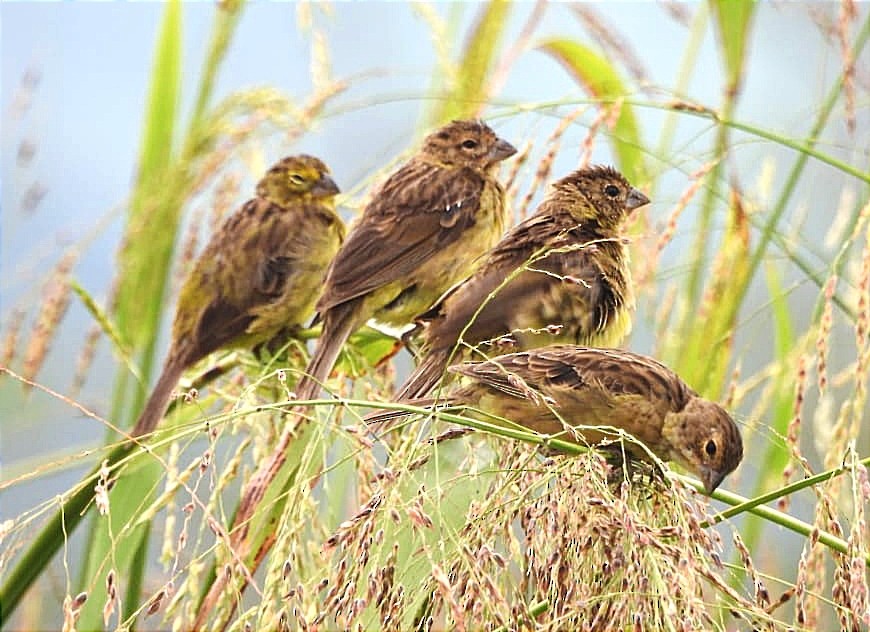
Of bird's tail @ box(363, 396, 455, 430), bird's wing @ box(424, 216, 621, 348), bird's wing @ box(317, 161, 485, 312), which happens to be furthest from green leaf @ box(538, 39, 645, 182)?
bird's tail @ box(363, 396, 455, 430)

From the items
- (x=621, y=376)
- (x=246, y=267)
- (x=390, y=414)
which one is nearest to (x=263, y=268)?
(x=246, y=267)

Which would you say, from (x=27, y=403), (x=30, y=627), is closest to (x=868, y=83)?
(x=27, y=403)

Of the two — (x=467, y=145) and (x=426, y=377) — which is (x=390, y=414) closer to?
(x=426, y=377)

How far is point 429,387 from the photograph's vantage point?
2086 millimetres

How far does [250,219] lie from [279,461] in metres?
1.63

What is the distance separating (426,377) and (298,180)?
1538 millimetres

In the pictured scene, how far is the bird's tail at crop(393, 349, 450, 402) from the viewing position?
6.82ft

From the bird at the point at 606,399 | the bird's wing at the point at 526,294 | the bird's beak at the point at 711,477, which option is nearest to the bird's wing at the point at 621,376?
the bird at the point at 606,399

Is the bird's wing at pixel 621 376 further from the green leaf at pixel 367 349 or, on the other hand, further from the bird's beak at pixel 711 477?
the green leaf at pixel 367 349

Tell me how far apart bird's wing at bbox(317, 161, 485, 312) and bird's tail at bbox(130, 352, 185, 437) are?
0.44m

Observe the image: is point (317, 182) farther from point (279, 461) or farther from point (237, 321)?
point (279, 461)

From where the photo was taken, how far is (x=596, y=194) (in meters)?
2.56

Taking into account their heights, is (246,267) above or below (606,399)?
below

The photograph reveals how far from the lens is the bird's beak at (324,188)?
11.5 feet
